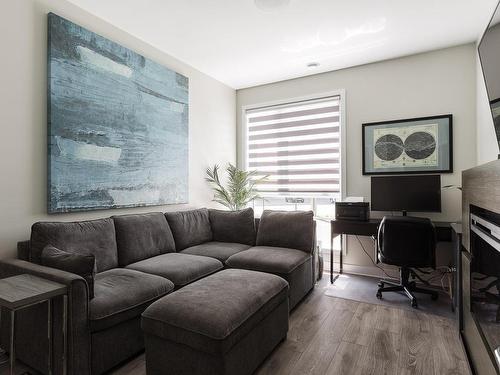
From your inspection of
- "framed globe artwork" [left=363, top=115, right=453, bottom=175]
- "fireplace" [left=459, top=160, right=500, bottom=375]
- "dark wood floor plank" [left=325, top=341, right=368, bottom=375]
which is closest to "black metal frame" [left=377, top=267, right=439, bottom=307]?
"fireplace" [left=459, top=160, right=500, bottom=375]

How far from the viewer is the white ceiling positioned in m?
2.55

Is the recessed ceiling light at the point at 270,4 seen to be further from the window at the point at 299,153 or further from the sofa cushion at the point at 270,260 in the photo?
the sofa cushion at the point at 270,260

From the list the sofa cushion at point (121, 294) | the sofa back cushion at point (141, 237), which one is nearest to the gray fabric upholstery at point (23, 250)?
the sofa cushion at point (121, 294)

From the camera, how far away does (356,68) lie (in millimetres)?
3824

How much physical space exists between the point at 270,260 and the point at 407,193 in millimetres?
1771

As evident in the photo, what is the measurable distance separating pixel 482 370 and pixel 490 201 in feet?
2.76

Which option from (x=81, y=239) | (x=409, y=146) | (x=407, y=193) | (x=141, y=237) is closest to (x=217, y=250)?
(x=141, y=237)

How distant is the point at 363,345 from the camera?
2086 mm

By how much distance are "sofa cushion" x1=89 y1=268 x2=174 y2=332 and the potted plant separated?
2.08 meters

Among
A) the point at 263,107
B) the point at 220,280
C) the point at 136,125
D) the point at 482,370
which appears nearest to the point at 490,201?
the point at 482,370

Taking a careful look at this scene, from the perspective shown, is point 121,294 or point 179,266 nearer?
point 121,294

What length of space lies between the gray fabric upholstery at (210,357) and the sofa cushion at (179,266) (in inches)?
26.8

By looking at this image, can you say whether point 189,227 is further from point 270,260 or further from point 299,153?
point 299,153

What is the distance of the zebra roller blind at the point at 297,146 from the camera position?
4035mm
